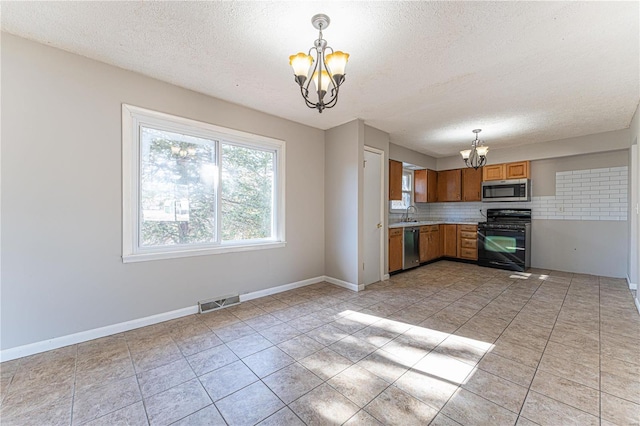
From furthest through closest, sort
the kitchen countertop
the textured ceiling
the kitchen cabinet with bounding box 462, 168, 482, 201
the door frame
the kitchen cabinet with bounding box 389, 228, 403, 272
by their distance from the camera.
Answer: the kitchen cabinet with bounding box 462, 168, 482, 201 < the kitchen countertop < the kitchen cabinet with bounding box 389, 228, 403, 272 < the door frame < the textured ceiling

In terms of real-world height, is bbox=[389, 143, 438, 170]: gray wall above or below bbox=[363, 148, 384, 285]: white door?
above

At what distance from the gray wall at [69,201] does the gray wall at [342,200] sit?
79.5 inches

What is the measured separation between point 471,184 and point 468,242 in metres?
1.37

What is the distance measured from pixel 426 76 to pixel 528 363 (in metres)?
2.71

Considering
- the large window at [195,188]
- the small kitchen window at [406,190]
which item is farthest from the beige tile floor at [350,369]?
the small kitchen window at [406,190]

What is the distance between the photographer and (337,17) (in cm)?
185

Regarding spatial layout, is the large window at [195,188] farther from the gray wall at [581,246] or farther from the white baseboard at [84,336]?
the gray wall at [581,246]

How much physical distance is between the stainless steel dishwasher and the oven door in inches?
55.0

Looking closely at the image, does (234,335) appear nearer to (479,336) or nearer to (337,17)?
(479,336)

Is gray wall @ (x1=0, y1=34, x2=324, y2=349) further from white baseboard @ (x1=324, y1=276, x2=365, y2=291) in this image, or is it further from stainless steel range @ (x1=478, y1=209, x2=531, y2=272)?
stainless steel range @ (x1=478, y1=209, x2=531, y2=272)

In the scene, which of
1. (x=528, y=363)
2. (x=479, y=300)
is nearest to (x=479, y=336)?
(x=528, y=363)

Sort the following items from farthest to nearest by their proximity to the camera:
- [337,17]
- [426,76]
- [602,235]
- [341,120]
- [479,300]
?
[602,235] < [341,120] < [479,300] < [426,76] < [337,17]

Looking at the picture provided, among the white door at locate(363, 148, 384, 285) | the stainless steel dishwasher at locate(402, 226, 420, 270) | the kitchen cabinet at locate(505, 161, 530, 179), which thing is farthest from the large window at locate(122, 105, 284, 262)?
the kitchen cabinet at locate(505, 161, 530, 179)

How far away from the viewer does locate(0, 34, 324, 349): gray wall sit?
2.11 meters
